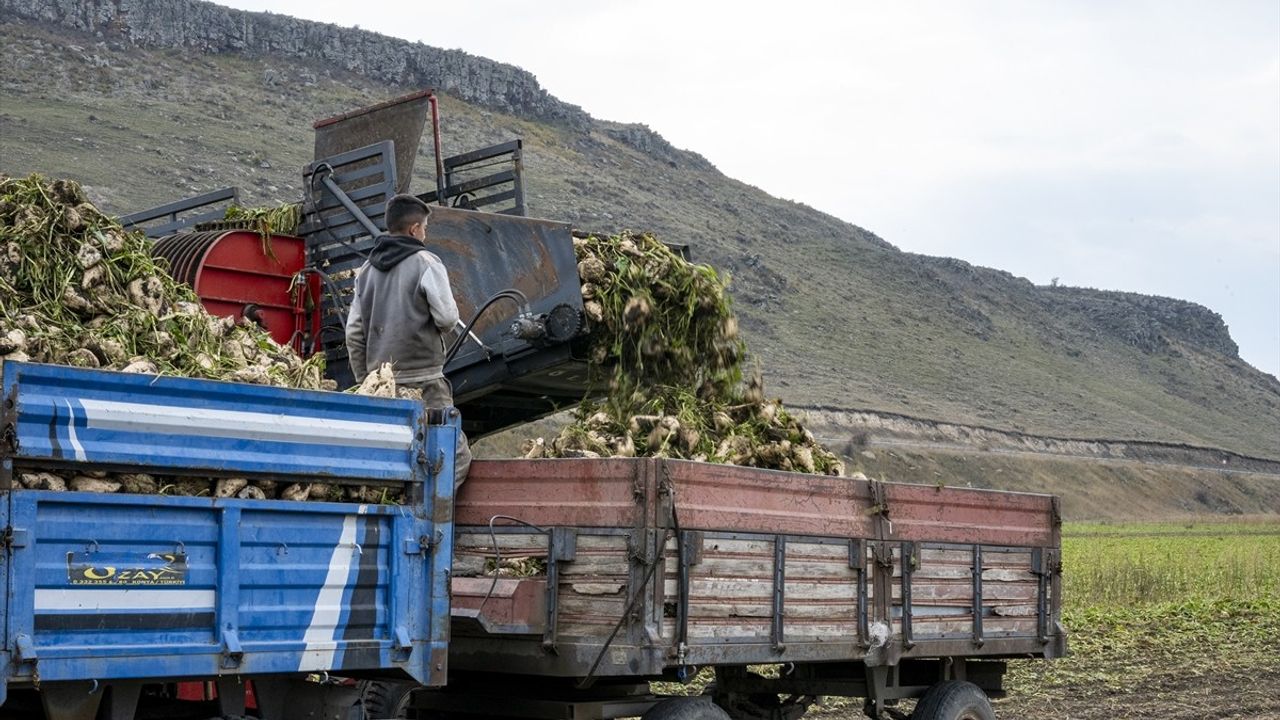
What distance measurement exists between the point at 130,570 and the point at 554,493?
2.04 metres

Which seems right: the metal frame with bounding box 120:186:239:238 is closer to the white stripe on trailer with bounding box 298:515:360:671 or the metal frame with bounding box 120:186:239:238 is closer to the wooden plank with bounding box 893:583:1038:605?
the wooden plank with bounding box 893:583:1038:605

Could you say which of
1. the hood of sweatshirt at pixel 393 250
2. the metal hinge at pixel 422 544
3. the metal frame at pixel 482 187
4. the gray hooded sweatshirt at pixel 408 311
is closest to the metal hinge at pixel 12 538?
the metal hinge at pixel 422 544

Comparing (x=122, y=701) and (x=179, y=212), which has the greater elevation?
(x=179, y=212)

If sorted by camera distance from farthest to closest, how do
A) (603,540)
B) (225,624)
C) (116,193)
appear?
1. (116,193)
2. (603,540)
3. (225,624)

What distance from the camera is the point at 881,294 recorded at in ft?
300

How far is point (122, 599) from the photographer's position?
493 centimetres

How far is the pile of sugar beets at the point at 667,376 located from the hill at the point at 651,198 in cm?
4388

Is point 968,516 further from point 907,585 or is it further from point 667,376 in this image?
point 667,376

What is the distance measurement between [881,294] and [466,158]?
81.6 metres

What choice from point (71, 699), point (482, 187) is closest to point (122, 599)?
point (71, 699)

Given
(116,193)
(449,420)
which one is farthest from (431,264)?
(116,193)

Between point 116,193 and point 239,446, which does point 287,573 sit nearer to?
point 239,446

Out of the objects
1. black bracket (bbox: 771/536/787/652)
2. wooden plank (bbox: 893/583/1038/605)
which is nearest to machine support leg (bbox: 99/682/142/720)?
black bracket (bbox: 771/536/787/652)

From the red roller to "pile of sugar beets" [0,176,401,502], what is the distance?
122 inches
